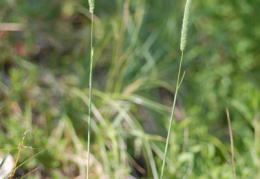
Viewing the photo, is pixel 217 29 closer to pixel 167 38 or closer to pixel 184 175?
pixel 167 38

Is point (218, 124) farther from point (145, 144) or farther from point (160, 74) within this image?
point (145, 144)

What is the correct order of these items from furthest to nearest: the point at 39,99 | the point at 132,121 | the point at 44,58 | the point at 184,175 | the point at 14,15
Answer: the point at 44,58, the point at 14,15, the point at 39,99, the point at 132,121, the point at 184,175

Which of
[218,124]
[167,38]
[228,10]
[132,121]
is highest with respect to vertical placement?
[228,10]

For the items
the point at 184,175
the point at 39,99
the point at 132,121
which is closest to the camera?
the point at 184,175

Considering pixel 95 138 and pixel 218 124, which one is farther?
pixel 218 124

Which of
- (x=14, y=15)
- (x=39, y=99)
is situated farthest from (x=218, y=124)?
(x=14, y=15)

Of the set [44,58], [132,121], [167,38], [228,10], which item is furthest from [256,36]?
[44,58]

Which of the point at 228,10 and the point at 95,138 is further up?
the point at 228,10
